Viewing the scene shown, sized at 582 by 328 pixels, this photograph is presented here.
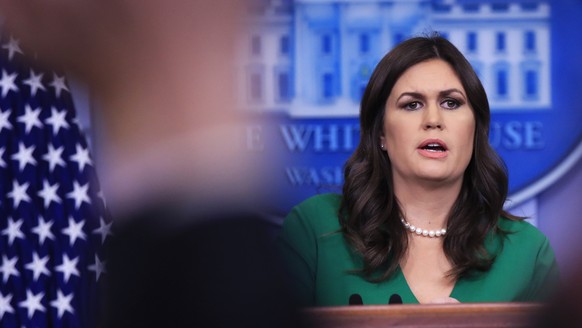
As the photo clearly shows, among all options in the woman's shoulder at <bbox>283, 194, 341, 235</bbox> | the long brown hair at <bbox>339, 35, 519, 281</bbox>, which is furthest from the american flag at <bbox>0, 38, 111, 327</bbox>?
the long brown hair at <bbox>339, 35, 519, 281</bbox>

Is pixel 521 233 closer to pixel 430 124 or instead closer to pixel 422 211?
pixel 422 211

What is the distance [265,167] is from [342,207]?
133 cm

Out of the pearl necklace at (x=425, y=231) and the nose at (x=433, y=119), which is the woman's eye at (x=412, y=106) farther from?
the pearl necklace at (x=425, y=231)

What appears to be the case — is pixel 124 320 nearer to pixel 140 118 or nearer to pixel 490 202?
pixel 140 118

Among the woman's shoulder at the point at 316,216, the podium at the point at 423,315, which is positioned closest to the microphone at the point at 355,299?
the woman's shoulder at the point at 316,216

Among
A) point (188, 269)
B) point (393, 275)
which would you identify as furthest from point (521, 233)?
point (188, 269)

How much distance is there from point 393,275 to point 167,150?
50.1 inches

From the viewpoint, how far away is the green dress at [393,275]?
1.51m

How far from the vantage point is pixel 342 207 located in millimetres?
1679

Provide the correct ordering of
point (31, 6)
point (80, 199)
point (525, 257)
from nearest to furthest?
point (31, 6), point (525, 257), point (80, 199)

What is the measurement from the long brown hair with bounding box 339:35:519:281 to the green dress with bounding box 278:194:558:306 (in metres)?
0.02

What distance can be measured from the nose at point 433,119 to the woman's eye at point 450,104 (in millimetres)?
30

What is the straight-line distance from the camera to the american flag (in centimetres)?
177

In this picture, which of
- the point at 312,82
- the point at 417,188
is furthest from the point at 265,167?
the point at 312,82
